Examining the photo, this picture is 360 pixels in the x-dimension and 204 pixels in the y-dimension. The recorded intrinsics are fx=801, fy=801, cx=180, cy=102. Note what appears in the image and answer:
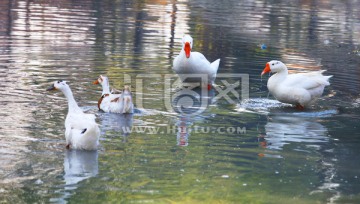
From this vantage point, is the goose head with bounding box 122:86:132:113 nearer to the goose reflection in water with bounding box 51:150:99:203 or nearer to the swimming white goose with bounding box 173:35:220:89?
the goose reflection in water with bounding box 51:150:99:203

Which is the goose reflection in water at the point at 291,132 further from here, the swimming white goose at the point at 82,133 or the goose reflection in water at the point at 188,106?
Result: the swimming white goose at the point at 82,133

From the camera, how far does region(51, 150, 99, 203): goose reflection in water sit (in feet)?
28.0

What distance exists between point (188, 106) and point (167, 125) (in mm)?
1687

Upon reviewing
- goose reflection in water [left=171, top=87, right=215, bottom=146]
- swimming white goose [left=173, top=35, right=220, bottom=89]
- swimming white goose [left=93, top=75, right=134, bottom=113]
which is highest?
swimming white goose [left=173, top=35, right=220, bottom=89]

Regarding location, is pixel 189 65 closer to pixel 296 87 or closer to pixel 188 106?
pixel 188 106

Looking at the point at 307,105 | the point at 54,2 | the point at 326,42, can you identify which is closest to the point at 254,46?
the point at 326,42

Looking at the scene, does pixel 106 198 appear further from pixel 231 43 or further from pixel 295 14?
pixel 295 14

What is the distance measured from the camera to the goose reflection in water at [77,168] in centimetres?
855

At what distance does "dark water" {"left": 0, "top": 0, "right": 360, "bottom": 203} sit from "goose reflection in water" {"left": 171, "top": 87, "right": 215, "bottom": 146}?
0.06 metres

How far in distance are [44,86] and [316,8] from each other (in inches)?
874

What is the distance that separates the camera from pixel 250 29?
965 inches

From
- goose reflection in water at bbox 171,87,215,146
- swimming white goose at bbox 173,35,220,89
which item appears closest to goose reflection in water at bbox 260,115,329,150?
goose reflection in water at bbox 171,87,215,146

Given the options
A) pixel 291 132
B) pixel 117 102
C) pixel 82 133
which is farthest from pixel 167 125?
pixel 82 133

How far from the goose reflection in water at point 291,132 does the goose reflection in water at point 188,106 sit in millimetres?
1109
